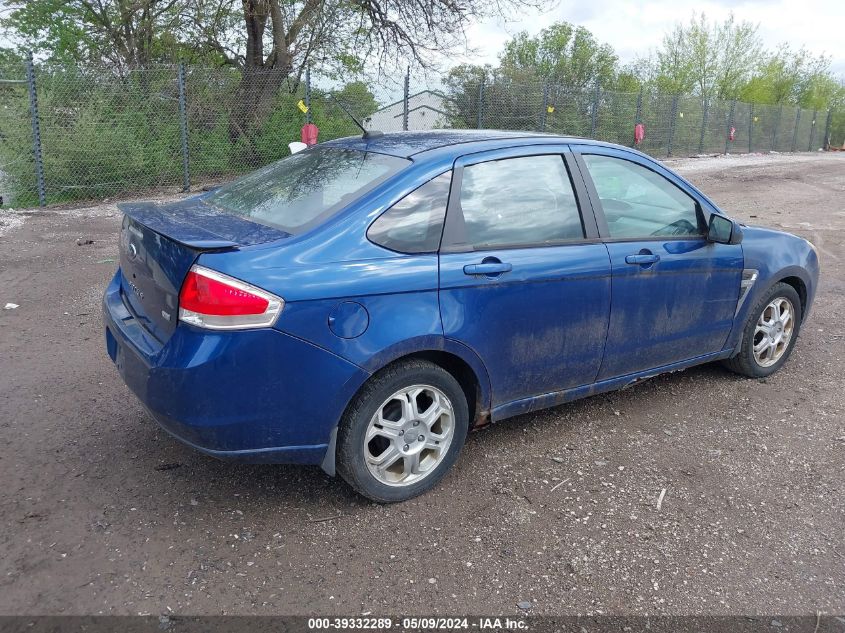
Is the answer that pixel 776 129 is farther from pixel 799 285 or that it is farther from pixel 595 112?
pixel 799 285

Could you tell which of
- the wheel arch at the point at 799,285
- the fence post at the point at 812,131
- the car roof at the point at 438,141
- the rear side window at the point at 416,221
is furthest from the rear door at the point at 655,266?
the fence post at the point at 812,131

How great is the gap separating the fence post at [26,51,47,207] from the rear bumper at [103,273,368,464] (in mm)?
10664

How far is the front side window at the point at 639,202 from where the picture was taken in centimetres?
407

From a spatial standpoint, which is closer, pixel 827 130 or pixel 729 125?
pixel 729 125

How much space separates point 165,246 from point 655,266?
8.50 ft

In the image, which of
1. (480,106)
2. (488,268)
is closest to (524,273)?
(488,268)

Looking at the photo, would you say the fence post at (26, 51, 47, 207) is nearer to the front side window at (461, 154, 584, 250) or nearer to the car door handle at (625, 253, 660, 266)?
the front side window at (461, 154, 584, 250)

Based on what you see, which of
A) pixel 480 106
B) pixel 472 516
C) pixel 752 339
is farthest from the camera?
pixel 480 106

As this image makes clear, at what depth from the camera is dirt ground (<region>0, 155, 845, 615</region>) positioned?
2.85m

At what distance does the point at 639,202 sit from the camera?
168 inches

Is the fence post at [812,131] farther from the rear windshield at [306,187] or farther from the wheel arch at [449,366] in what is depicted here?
the wheel arch at [449,366]

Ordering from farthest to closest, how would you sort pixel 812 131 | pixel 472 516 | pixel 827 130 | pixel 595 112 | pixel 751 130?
1. pixel 827 130
2. pixel 812 131
3. pixel 751 130
4. pixel 595 112
5. pixel 472 516

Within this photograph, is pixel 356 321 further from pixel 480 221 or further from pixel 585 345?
pixel 585 345

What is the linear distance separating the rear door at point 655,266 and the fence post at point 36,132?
35.7 feet
